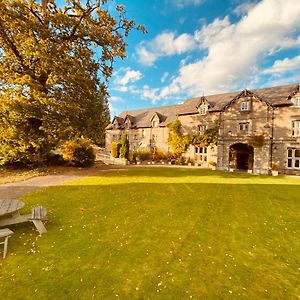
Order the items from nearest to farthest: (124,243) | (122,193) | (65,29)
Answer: (124,243) → (122,193) → (65,29)

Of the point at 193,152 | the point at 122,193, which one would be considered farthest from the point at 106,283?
the point at 193,152

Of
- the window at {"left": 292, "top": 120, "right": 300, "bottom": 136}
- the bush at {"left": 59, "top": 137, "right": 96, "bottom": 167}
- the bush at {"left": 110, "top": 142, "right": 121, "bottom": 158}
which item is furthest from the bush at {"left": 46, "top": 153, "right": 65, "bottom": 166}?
the window at {"left": 292, "top": 120, "right": 300, "bottom": 136}

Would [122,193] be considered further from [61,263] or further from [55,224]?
[61,263]

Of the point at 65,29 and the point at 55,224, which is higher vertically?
the point at 65,29

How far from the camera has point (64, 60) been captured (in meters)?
18.2

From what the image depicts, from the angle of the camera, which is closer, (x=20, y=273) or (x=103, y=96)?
(x=20, y=273)

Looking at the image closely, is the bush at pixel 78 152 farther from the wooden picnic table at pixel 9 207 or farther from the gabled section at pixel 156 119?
the gabled section at pixel 156 119

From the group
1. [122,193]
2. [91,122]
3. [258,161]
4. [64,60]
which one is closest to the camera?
[122,193]

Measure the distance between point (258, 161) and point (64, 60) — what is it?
999 inches

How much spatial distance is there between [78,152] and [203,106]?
20.7 meters

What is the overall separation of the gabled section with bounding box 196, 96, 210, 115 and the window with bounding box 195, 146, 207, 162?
18.9 ft

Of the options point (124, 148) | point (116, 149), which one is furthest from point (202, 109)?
point (116, 149)

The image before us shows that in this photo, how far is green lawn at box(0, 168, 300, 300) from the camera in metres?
4.41

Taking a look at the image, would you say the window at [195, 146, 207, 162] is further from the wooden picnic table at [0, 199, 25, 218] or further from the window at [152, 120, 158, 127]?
the wooden picnic table at [0, 199, 25, 218]
